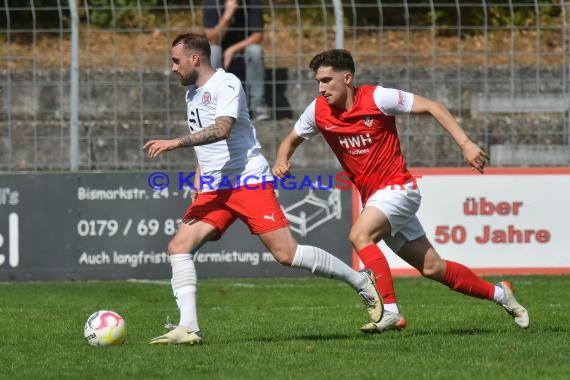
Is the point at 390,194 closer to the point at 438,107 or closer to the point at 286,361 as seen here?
the point at 438,107

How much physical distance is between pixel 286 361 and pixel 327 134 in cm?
204

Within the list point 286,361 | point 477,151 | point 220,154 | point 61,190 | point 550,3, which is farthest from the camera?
point 550,3

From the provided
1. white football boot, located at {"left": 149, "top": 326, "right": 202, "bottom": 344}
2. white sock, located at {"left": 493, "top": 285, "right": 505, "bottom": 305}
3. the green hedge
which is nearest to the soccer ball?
white football boot, located at {"left": 149, "top": 326, "right": 202, "bottom": 344}

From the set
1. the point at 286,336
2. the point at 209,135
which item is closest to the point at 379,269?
the point at 286,336

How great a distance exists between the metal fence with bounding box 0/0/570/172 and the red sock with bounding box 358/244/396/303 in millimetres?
5739

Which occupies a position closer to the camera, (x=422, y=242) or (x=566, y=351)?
(x=566, y=351)

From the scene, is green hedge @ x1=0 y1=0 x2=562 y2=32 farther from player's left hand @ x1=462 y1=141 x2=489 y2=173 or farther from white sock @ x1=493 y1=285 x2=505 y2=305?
player's left hand @ x1=462 y1=141 x2=489 y2=173

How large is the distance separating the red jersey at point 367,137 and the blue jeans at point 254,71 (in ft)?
20.0

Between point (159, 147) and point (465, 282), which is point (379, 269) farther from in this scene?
point (159, 147)

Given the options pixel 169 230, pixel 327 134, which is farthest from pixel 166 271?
pixel 327 134

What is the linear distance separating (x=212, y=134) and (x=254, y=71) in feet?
23.3

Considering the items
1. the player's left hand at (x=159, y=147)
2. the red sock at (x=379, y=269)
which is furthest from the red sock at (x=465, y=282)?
the player's left hand at (x=159, y=147)

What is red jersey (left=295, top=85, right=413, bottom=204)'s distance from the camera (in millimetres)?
8375

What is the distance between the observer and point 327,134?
8.55 meters
